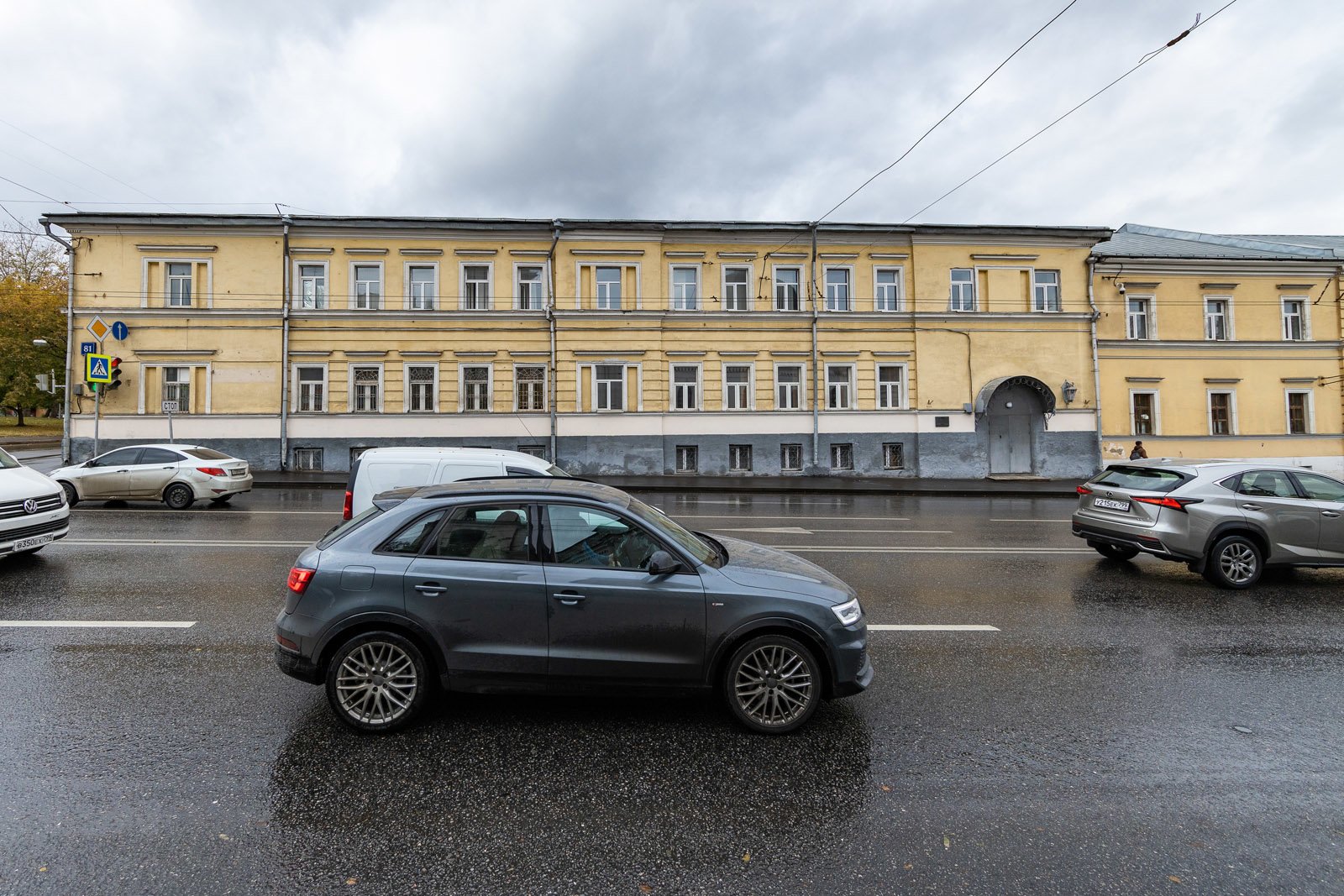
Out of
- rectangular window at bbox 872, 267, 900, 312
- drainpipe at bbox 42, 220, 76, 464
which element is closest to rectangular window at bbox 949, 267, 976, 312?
rectangular window at bbox 872, 267, 900, 312

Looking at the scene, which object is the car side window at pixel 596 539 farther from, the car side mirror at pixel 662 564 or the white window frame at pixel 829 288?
the white window frame at pixel 829 288

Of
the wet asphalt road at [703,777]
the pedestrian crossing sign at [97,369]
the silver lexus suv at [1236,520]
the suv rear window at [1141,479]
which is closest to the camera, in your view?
the wet asphalt road at [703,777]

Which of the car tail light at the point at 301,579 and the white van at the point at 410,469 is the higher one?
the white van at the point at 410,469

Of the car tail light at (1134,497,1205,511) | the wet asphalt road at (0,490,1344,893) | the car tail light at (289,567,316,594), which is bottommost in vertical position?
the wet asphalt road at (0,490,1344,893)

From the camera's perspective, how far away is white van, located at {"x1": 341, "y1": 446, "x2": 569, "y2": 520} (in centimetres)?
780

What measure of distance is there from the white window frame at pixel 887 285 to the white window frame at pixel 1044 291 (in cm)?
495

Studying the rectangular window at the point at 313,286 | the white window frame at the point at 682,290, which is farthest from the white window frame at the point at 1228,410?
the rectangular window at the point at 313,286

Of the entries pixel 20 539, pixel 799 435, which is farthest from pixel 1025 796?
pixel 799 435

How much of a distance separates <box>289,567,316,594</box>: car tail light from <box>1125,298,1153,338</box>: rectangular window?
29544 mm

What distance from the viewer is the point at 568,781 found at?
328 centimetres

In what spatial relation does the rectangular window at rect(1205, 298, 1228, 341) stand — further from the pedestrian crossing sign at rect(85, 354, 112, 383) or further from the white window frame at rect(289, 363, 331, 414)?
the pedestrian crossing sign at rect(85, 354, 112, 383)

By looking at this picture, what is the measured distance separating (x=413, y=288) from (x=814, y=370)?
1481cm

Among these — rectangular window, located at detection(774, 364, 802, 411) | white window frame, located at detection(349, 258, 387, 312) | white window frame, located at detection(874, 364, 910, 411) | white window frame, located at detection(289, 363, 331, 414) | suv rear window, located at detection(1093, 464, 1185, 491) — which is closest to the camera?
suv rear window, located at detection(1093, 464, 1185, 491)

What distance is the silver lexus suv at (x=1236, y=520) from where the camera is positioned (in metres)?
7.53
